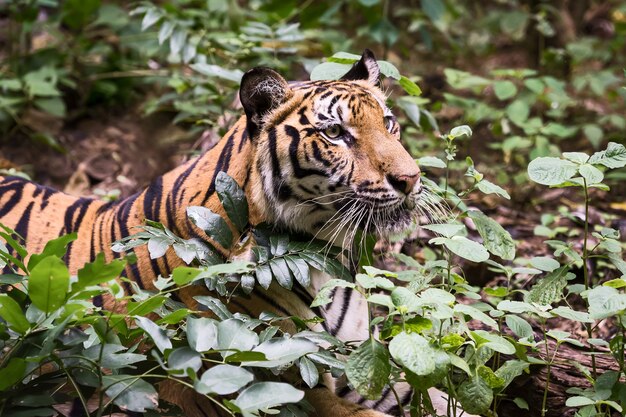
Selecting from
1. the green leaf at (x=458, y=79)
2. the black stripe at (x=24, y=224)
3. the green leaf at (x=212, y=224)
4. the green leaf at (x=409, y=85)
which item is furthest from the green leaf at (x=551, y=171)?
the green leaf at (x=458, y=79)

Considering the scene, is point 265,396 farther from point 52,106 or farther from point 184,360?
point 52,106

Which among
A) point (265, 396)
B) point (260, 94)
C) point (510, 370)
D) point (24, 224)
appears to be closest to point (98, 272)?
point (265, 396)

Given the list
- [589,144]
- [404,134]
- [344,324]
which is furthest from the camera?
[589,144]

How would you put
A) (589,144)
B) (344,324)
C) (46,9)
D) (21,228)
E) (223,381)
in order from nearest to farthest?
(223,381)
(344,324)
(21,228)
(589,144)
(46,9)

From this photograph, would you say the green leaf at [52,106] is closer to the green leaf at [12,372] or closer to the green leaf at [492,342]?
the green leaf at [12,372]

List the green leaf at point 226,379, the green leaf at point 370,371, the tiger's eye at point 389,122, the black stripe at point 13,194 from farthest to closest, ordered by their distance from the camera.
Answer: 1. the black stripe at point 13,194
2. the tiger's eye at point 389,122
3. the green leaf at point 370,371
4. the green leaf at point 226,379

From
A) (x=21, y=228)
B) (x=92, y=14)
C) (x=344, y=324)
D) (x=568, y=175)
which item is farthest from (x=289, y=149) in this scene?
(x=92, y=14)

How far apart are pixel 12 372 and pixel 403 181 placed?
1.40 m

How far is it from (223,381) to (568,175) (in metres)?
1.28

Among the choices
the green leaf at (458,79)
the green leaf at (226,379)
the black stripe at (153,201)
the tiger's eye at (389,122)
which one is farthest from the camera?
the green leaf at (458,79)

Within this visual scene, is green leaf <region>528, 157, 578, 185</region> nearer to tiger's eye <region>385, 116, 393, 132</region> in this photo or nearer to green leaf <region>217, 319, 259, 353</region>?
tiger's eye <region>385, 116, 393, 132</region>

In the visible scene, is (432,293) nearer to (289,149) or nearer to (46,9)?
(289,149)

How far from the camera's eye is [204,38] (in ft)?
16.5

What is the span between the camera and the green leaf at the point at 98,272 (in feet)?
6.60
